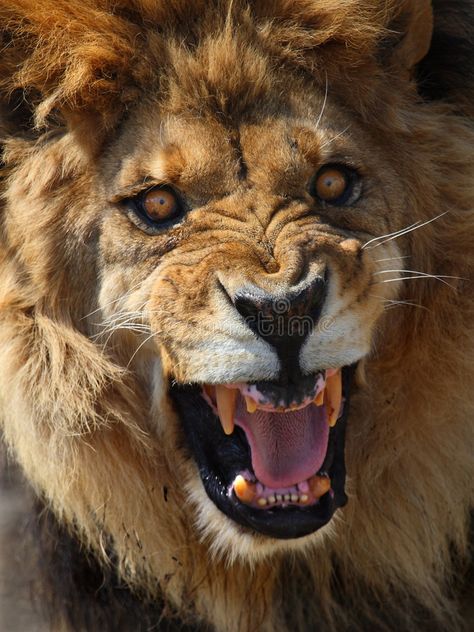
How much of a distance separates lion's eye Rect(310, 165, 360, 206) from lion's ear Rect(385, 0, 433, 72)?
373 millimetres

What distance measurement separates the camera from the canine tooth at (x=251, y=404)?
8.25 ft

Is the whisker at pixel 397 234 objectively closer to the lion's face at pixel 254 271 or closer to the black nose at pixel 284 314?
the lion's face at pixel 254 271

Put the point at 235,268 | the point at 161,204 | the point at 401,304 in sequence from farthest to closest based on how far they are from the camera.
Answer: the point at 401,304 → the point at 161,204 → the point at 235,268

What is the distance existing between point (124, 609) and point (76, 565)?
18 centimetres

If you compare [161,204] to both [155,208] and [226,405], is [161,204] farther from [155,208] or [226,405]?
[226,405]

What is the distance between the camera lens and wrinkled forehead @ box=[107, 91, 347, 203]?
8.54ft

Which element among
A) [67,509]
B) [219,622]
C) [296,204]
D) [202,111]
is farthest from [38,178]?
[219,622]

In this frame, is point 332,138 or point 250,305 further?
point 332,138

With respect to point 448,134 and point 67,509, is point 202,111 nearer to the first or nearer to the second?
point 448,134

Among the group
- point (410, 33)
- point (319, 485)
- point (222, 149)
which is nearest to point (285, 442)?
point (319, 485)

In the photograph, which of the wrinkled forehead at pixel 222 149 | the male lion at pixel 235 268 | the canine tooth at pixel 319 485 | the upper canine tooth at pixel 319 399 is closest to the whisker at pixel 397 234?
the male lion at pixel 235 268

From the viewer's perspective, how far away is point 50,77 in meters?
2.70

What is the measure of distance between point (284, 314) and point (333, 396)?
0.43 m

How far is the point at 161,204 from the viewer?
2.64 meters
